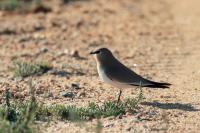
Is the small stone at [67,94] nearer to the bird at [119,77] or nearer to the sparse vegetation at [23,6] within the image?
the bird at [119,77]

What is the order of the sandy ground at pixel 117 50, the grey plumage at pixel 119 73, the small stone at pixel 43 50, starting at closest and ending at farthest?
the sandy ground at pixel 117 50 < the grey plumage at pixel 119 73 < the small stone at pixel 43 50

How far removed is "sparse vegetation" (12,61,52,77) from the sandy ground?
0.51ft

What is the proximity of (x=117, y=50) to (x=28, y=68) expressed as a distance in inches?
103

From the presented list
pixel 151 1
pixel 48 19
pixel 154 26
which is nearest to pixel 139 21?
pixel 154 26

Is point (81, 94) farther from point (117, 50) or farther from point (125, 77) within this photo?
point (117, 50)

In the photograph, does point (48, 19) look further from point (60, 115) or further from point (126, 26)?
point (60, 115)

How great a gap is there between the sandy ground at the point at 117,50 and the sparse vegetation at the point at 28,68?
155mm

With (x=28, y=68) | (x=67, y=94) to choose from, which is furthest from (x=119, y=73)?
(x=28, y=68)

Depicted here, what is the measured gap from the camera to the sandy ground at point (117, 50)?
8.05 m

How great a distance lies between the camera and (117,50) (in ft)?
41.7

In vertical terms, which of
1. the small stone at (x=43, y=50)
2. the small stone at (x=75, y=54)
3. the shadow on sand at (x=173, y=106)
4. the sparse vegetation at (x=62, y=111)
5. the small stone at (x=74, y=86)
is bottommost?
the sparse vegetation at (x=62, y=111)

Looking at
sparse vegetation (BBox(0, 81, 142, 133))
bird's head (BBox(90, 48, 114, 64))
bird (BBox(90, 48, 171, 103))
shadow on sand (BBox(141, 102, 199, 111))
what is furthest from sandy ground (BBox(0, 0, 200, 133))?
bird's head (BBox(90, 48, 114, 64))

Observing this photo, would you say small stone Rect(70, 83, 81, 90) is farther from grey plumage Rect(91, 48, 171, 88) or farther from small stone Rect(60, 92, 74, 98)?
grey plumage Rect(91, 48, 171, 88)

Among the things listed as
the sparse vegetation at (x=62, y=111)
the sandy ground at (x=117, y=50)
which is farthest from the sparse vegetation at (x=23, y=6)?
the sparse vegetation at (x=62, y=111)
